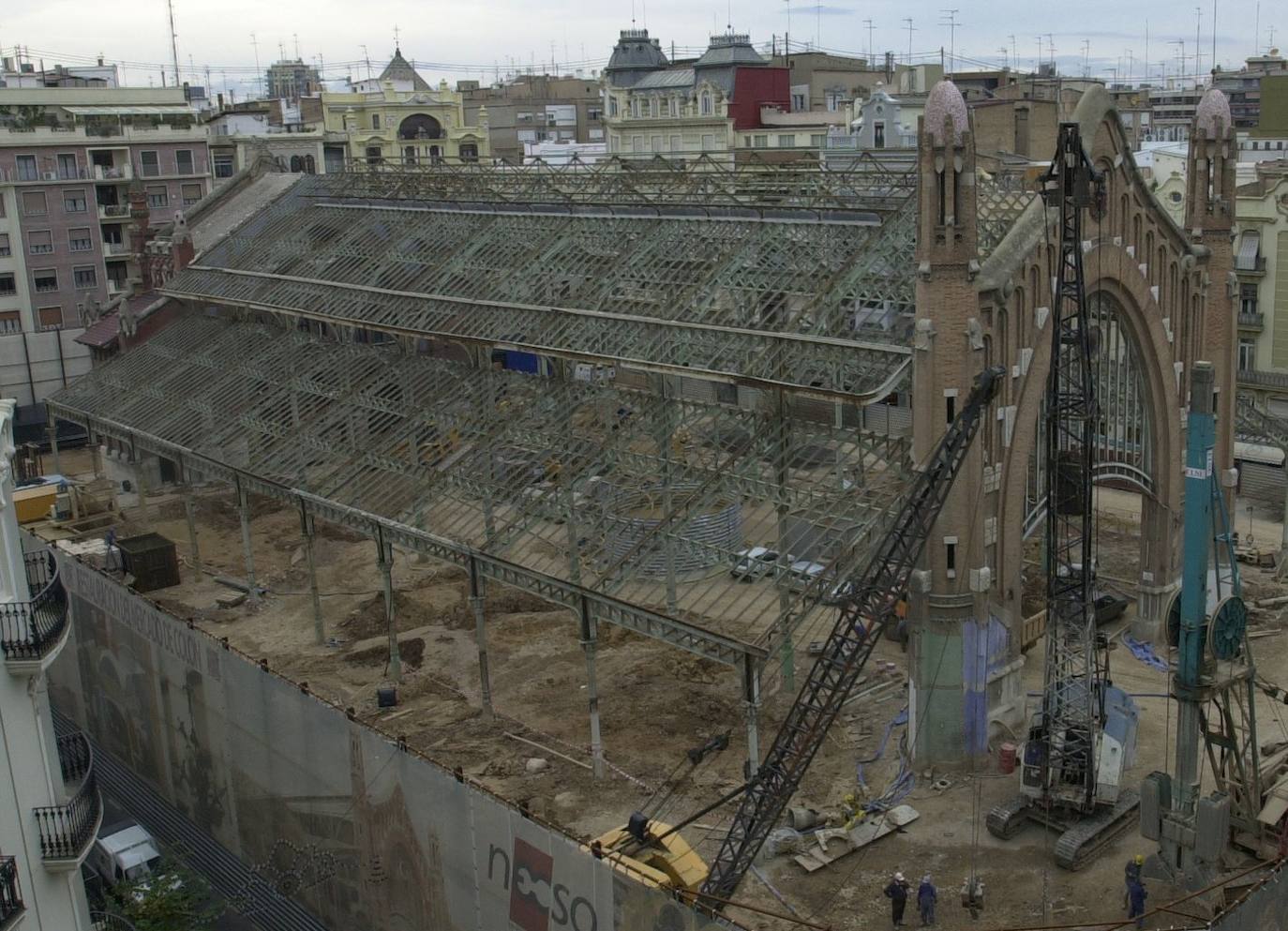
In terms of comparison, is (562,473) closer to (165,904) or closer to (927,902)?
(165,904)

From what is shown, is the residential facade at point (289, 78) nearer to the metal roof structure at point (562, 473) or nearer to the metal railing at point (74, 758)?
the metal roof structure at point (562, 473)

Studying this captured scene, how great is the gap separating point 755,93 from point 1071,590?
91638 millimetres

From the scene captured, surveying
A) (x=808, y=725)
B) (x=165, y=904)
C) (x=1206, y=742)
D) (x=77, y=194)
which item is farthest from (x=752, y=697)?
(x=77, y=194)

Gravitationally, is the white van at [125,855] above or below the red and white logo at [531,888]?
below

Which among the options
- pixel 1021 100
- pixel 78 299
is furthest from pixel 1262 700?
pixel 78 299

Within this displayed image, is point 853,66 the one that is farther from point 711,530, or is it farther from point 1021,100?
point 711,530

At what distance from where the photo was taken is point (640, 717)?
1521 inches

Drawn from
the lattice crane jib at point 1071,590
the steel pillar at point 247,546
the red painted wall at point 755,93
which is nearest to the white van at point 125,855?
the steel pillar at point 247,546

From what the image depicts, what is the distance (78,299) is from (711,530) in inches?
2388

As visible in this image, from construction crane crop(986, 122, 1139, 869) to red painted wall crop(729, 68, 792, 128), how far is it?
8430 centimetres

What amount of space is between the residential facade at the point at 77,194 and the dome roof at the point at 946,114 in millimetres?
58476

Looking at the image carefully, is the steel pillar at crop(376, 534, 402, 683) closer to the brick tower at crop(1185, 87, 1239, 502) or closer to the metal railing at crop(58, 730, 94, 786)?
the metal railing at crop(58, 730, 94, 786)

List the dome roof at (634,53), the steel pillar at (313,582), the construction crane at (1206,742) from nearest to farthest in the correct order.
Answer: the construction crane at (1206,742) < the steel pillar at (313,582) < the dome roof at (634,53)

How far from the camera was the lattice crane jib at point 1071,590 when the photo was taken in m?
31.8
